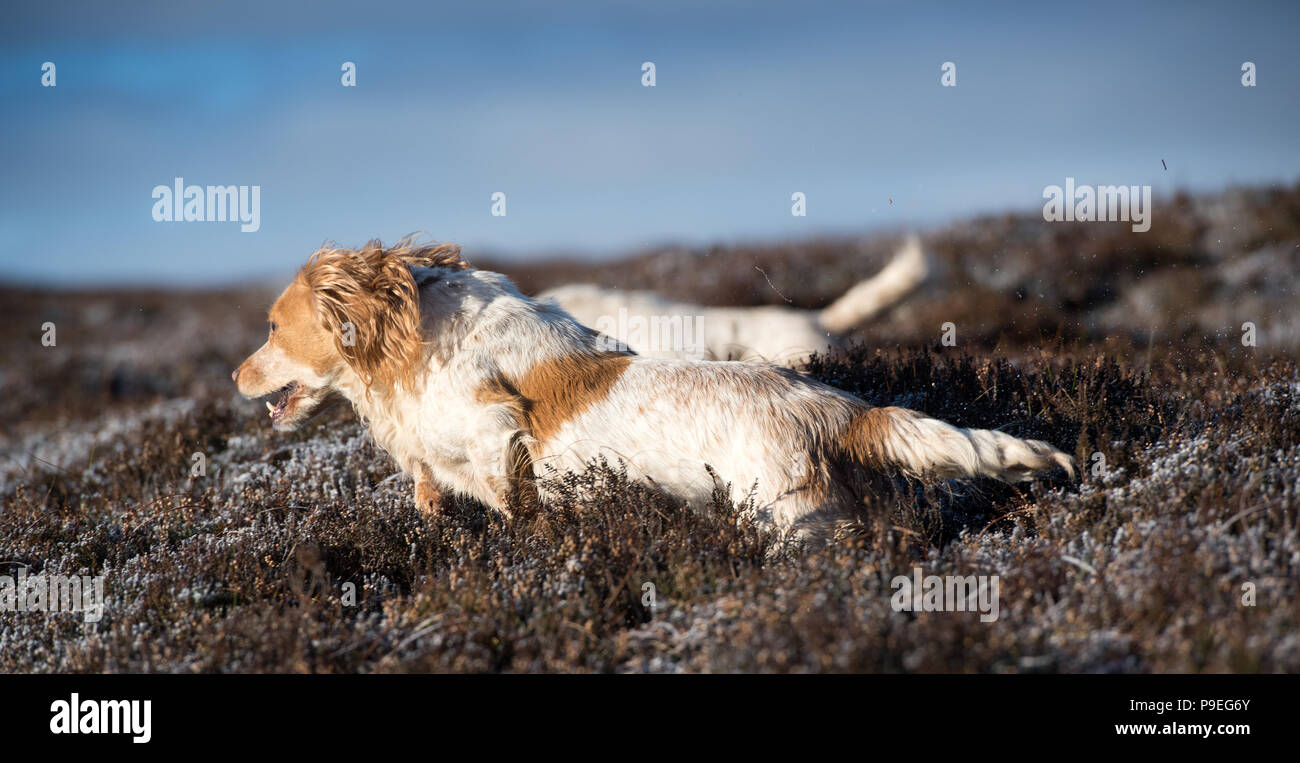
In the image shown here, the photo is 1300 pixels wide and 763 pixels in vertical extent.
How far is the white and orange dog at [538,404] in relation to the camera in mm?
3270

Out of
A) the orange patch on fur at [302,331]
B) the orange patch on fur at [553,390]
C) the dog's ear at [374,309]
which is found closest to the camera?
the orange patch on fur at [553,390]

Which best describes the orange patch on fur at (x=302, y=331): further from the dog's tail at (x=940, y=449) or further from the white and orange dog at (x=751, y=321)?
the dog's tail at (x=940, y=449)

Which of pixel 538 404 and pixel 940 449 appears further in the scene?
pixel 538 404

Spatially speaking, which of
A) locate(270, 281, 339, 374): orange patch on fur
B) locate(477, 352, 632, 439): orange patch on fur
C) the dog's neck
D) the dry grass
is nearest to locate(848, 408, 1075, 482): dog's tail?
the dry grass

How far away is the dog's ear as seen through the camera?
3824 millimetres

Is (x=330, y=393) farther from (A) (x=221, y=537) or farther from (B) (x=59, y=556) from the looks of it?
(B) (x=59, y=556)

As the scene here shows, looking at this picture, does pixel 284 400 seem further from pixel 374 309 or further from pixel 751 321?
pixel 751 321

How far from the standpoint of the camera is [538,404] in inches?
146

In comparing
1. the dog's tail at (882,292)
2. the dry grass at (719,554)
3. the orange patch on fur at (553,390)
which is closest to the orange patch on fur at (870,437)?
the dry grass at (719,554)

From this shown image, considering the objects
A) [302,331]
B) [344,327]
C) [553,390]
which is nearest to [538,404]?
[553,390]

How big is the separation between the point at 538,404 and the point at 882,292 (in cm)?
286
